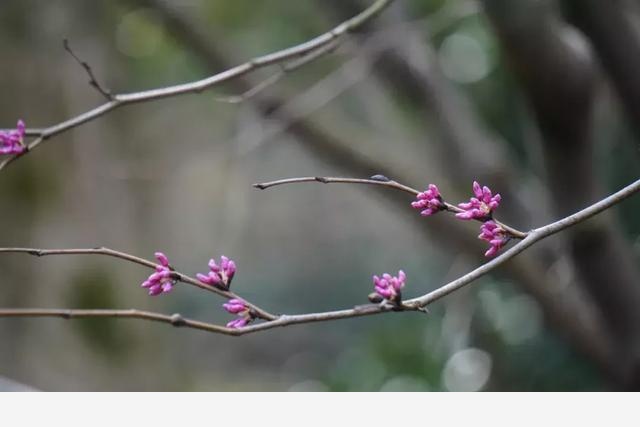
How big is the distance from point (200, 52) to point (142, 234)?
2.04ft

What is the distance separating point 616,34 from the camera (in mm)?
801

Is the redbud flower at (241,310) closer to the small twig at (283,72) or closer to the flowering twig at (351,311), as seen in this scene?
the flowering twig at (351,311)

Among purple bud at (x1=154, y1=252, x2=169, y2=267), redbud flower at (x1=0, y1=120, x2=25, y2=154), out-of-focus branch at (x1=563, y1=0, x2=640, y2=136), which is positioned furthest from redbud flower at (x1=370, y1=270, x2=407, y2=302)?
out-of-focus branch at (x1=563, y1=0, x2=640, y2=136)

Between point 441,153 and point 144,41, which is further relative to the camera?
point 144,41

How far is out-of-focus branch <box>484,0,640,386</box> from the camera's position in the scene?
34.0 inches

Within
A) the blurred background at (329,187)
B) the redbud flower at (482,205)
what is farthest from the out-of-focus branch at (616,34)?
the redbud flower at (482,205)

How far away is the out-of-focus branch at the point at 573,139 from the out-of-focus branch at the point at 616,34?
47mm

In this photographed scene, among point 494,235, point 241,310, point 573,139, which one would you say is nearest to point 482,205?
point 494,235

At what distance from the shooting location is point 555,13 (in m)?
0.84

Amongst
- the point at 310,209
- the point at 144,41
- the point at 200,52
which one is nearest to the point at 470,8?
the point at 200,52

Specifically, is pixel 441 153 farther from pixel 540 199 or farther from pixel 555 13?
pixel 555 13

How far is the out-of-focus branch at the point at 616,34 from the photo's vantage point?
79 cm

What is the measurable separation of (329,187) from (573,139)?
98 cm

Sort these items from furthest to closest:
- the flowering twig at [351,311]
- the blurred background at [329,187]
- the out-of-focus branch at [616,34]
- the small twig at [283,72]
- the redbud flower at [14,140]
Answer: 1. the blurred background at [329,187]
2. the out-of-focus branch at [616,34]
3. the small twig at [283,72]
4. the redbud flower at [14,140]
5. the flowering twig at [351,311]
